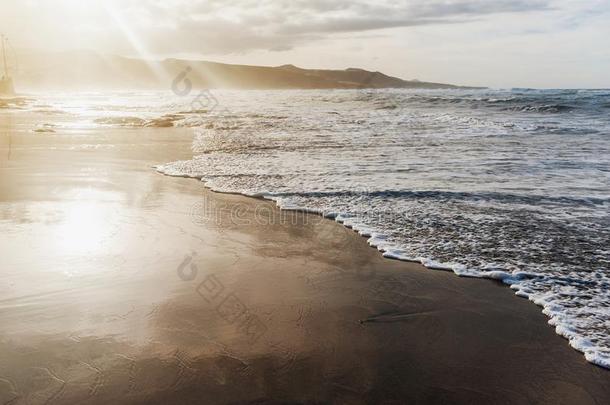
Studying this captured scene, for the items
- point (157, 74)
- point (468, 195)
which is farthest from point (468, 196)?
point (157, 74)

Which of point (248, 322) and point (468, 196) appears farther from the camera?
point (468, 196)

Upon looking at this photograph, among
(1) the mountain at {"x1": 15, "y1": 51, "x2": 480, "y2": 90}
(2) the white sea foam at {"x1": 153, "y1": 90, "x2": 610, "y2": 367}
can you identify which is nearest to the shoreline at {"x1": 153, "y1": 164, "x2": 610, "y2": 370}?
(2) the white sea foam at {"x1": 153, "y1": 90, "x2": 610, "y2": 367}

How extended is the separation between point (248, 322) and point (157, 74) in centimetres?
18517

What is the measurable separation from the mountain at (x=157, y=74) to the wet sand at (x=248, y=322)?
14900 centimetres

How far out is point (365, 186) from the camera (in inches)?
408

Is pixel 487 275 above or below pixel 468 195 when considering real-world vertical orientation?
below

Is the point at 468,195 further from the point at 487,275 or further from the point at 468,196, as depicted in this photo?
the point at 487,275

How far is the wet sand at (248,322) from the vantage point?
3.63 meters

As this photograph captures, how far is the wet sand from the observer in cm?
363

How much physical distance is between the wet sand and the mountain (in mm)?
149003

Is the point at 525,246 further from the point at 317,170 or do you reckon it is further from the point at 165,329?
the point at 317,170

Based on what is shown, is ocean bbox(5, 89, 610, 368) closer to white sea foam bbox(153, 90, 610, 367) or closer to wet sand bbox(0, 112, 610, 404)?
white sea foam bbox(153, 90, 610, 367)

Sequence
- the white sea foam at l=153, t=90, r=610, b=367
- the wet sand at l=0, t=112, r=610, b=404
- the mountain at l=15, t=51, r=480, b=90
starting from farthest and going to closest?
the mountain at l=15, t=51, r=480, b=90, the white sea foam at l=153, t=90, r=610, b=367, the wet sand at l=0, t=112, r=610, b=404

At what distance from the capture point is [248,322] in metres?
4.61
